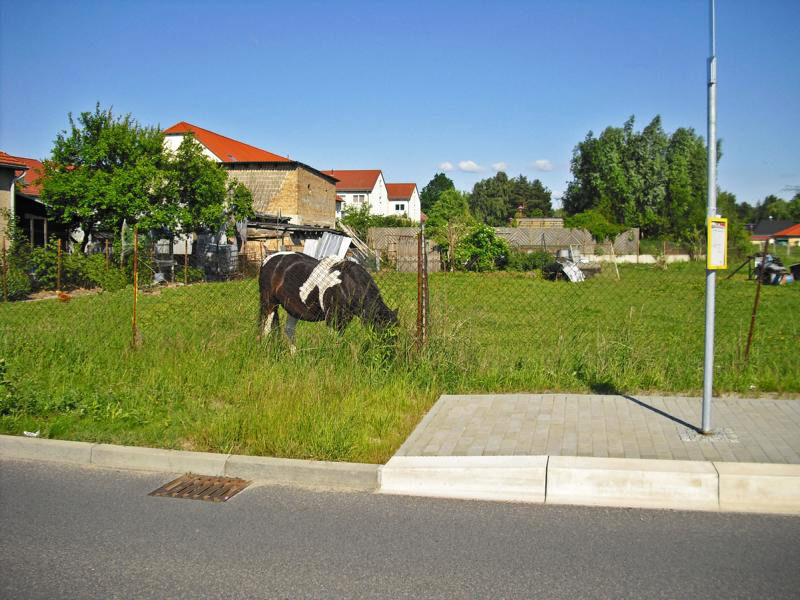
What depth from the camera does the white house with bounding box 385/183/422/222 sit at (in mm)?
107438

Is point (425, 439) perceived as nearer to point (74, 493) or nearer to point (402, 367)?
point (402, 367)

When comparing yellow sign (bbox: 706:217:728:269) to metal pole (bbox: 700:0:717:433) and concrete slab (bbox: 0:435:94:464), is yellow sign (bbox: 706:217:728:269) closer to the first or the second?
metal pole (bbox: 700:0:717:433)

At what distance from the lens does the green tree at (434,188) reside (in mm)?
134512

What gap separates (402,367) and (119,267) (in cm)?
1786

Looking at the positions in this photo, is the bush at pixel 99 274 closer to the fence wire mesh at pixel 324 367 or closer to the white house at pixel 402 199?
the fence wire mesh at pixel 324 367

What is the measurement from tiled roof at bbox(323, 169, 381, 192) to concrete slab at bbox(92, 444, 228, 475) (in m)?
88.3

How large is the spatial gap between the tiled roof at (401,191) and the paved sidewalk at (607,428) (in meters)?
101

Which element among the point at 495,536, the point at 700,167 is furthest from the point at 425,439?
the point at 700,167

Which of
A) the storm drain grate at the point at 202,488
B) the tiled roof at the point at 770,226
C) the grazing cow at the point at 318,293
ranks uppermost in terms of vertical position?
the tiled roof at the point at 770,226

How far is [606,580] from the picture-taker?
3.98m

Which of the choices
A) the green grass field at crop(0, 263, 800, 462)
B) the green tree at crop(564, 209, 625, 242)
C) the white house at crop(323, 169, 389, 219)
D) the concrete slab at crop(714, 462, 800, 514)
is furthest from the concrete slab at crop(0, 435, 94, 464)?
the white house at crop(323, 169, 389, 219)

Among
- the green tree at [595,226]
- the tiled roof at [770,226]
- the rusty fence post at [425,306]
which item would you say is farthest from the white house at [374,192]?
Answer: the rusty fence post at [425,306]

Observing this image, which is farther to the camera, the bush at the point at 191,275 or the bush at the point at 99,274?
the bush at the point at 191,275

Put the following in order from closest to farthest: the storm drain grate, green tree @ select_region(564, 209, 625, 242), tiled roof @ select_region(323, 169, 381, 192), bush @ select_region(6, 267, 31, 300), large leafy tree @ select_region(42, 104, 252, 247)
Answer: the storm drain grate
bush @ select_region(6, 267, 31, 300)
large leafy tree @ select_region(42, 104, 252, 247)
green tree @ select_region(564, 209, 625, 242)
tiled roof @ select_region(323, 169, 381, 192)
